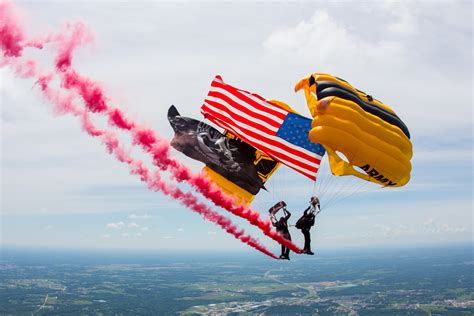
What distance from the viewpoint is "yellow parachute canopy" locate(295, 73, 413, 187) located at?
847 inches

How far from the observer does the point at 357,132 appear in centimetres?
2217

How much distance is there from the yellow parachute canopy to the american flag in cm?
222

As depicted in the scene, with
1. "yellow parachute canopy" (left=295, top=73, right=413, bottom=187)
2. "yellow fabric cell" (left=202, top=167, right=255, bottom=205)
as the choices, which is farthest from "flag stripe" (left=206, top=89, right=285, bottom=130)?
"yellow fabric cell" (left=202, top=167, right=255, bottom=205)

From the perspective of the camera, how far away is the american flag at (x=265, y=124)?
25.2 m

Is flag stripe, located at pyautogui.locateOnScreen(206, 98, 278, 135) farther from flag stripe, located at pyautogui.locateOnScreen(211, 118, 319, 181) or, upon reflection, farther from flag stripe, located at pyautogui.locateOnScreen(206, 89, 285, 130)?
flag stripe, located at pyautogui.locateOnScreen(211, 118, 319, 181)

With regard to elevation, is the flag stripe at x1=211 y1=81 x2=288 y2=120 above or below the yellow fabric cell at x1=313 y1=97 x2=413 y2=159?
above

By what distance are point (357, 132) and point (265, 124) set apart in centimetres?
549

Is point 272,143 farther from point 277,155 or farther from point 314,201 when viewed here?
point 314,201

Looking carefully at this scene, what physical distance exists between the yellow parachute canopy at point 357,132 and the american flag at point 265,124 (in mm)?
2223

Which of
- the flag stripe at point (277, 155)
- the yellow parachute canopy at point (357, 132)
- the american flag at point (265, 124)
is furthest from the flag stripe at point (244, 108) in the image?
the yellow parachute canopy at point (357, 132)

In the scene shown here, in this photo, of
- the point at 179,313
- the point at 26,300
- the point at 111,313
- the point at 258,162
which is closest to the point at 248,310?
the point at 179,313

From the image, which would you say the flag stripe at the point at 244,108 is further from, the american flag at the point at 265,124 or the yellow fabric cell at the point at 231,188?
the yellow fabric cell at the point at 231,188

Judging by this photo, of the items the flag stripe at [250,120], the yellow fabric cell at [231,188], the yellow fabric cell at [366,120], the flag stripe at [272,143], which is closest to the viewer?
the yellow fabric cell at [366,120]

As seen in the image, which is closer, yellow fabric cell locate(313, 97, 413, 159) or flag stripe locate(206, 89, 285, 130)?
yellow fabric cell locate(313, 97, 413, 159)
